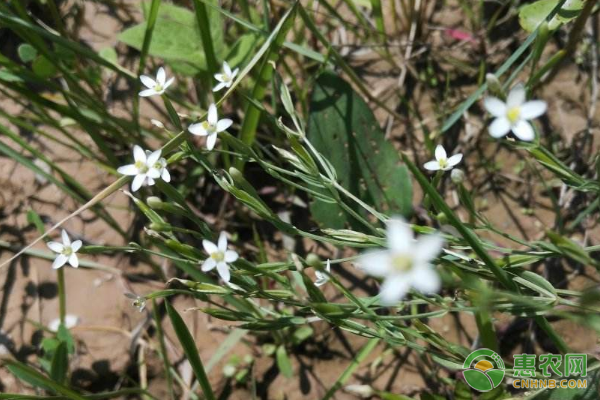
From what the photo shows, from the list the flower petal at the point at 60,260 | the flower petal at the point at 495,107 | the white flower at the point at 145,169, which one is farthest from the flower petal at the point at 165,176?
the flower petal at the point at 495,107

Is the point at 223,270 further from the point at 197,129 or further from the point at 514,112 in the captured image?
the point at 514,112

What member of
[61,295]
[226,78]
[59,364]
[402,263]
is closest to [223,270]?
[402,263]

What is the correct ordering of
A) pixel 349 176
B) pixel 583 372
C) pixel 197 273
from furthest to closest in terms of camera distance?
pixel 349 176 < pixel 197 273 < pixel 583 372

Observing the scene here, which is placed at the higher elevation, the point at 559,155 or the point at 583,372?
the point at 559,155

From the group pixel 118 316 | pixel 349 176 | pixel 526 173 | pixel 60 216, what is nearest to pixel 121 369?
pixel 118 316

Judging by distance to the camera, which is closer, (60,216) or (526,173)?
(526,173)

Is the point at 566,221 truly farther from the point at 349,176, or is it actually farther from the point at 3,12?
the point at 3,12

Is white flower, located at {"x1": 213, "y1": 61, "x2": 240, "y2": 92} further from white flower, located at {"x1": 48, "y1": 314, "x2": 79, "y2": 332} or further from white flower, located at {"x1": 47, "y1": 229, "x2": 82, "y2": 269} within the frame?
white flower, located at {"x1": 48, "y1": 314, "x2": 79, "y2": 332}

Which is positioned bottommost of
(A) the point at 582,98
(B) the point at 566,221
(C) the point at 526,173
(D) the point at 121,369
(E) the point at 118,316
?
(D) the point at 121,369
